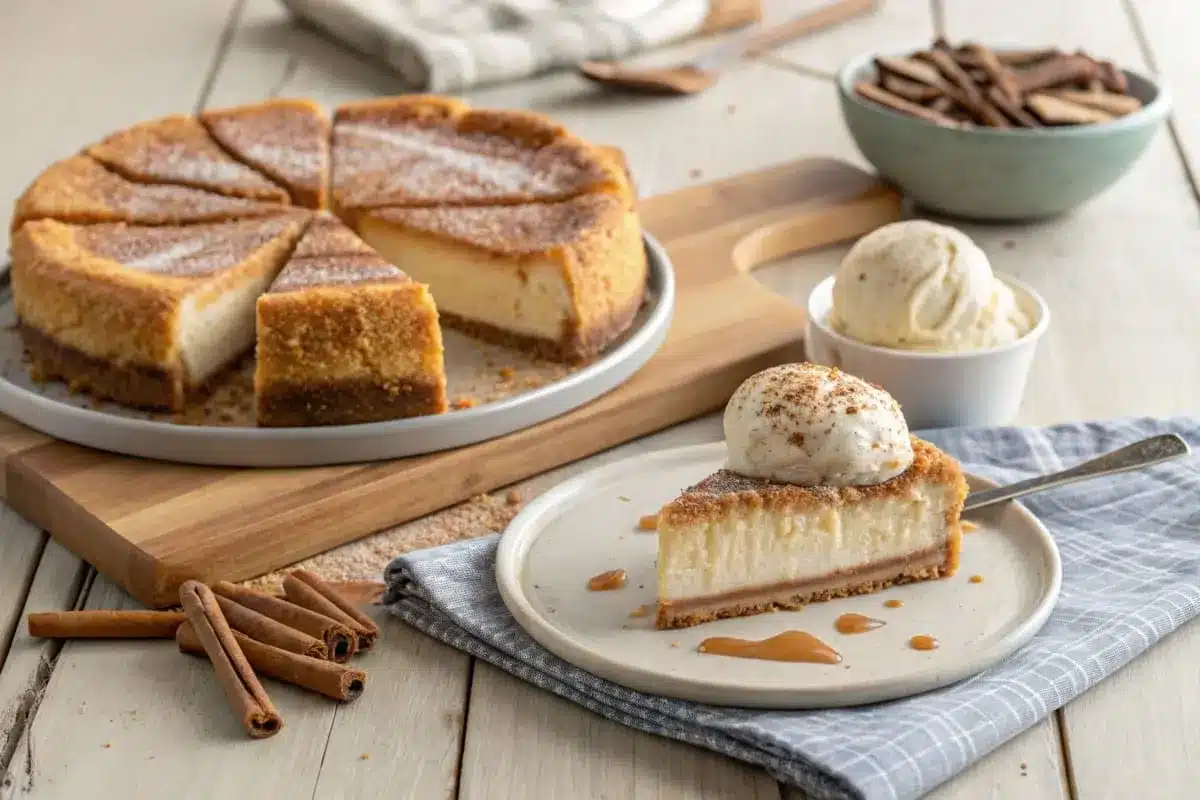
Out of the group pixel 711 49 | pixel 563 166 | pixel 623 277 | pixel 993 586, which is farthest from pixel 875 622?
pixel 711 49

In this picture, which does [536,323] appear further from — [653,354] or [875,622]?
[875,622]

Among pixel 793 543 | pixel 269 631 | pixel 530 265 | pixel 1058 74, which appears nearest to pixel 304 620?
pixel 269 631

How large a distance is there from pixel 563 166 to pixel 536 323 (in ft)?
1.74

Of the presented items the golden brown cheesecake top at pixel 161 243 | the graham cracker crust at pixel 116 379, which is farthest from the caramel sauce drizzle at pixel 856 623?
the golden brown cheesecake top at pixel 161 243

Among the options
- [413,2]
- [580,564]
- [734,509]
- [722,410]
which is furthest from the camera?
[413,2]

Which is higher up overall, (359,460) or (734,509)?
(734,509)

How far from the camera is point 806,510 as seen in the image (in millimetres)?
2689

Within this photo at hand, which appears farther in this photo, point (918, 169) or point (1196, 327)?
point (918, 169)

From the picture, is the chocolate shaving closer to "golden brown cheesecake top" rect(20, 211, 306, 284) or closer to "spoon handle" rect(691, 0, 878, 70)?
"spoon handle" rect(691, 0, 878, 70)

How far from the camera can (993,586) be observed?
275 cm

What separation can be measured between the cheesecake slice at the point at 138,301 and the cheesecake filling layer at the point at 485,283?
29 centimetres

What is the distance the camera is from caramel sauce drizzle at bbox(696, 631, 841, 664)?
99.7 inches

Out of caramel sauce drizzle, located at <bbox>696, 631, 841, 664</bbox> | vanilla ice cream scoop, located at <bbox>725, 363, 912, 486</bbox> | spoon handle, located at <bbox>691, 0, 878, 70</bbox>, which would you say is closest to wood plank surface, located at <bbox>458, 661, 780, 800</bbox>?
caramel sauce drizzle, located at <bbox>696, 631, 841, 664</bbox>

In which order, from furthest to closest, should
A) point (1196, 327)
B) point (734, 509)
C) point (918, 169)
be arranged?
1. point (918, 169)
2. point (1196, 327)
3. point (734, 509)
